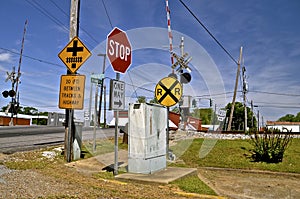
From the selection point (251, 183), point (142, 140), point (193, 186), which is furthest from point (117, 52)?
point (251, 183)

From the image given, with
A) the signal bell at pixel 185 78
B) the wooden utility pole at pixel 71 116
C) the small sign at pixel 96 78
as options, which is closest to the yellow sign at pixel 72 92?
the wooden utility pole at pixel 71 116

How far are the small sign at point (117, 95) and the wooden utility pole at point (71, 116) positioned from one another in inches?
87.6

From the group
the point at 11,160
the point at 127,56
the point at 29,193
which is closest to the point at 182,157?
the point at 127,56

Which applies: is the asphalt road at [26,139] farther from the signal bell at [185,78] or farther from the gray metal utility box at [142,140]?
the signal bell at [185,78]

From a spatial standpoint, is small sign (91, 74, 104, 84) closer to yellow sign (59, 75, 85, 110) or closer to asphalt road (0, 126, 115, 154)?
yellow sign (59, 75, 85, 110)

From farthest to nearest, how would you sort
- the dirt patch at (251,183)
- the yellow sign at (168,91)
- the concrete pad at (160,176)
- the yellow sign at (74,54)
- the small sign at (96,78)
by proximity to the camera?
the small sign at (96,78), the yellow sign at (168,91), the yellow sign at (74,54), the concrete pad at (160,176), the dirt patch at (251,183)

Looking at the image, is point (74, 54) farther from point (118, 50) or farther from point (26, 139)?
point (26, 139)

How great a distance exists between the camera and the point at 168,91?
8.48 metres

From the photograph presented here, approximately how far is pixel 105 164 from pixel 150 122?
7.11 ft

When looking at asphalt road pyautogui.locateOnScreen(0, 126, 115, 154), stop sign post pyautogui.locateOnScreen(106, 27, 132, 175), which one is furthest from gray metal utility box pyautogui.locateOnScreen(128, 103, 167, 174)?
asphalt road pyautogui.locateOnScreen(0, 126, 115, 154)

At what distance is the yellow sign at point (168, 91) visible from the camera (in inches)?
333

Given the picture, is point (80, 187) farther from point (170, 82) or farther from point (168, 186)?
point (170, 82)

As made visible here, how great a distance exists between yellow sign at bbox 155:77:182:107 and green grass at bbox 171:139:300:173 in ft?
6.21

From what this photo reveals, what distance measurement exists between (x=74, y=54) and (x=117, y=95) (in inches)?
98.8
